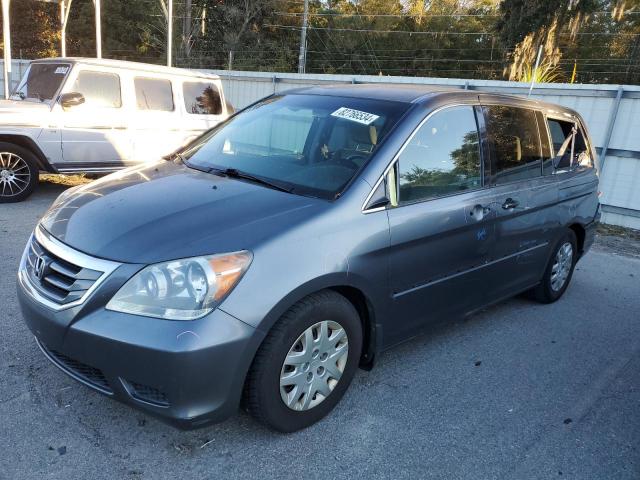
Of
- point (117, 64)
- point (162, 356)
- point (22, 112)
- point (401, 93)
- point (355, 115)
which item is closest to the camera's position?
point (162, 356)

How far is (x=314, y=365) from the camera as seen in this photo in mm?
2738

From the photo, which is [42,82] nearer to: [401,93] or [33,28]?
[401,93]

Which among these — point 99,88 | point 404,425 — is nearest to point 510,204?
point 404,425

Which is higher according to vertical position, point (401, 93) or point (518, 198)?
point (401, 93)

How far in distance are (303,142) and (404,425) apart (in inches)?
71.3

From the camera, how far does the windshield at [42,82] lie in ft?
23.7

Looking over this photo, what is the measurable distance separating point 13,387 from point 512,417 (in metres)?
2.82

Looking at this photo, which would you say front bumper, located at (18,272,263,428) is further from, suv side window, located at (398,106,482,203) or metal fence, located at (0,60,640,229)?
metal fence, located at (0,60,640,229)

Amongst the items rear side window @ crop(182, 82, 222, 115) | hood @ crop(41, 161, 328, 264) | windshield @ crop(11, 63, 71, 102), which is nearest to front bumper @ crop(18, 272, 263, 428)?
hood @ crop(41, 161, 328, 264)

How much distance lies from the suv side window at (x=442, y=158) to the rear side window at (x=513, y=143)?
22 centimetres

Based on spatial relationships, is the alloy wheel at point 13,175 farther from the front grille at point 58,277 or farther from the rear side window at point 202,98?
the front grille at point 58,277

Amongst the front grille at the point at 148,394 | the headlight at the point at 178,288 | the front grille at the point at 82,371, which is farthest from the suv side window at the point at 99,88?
the front grille at the point at 148,394

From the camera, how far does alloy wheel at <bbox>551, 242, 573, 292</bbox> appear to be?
4.79 meters

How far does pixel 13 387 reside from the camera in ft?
9.74
